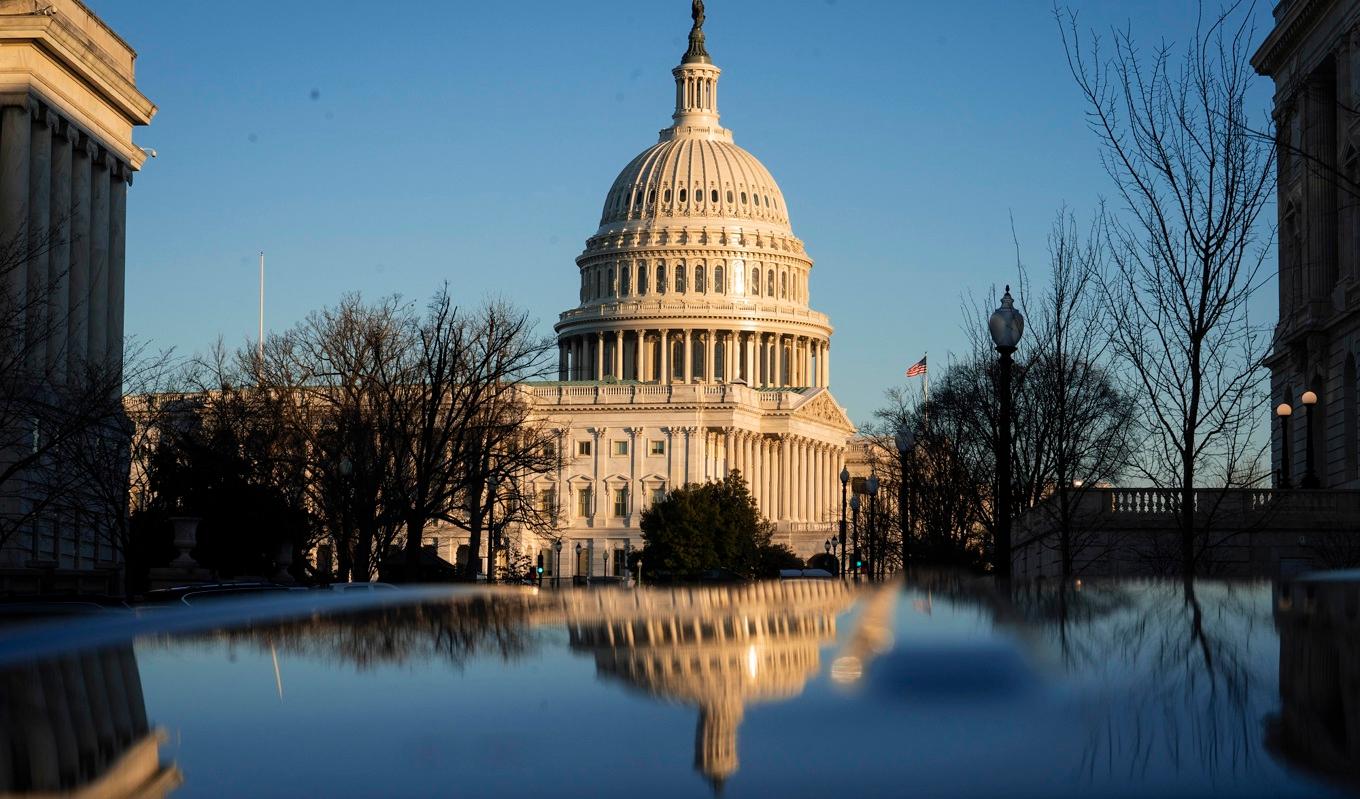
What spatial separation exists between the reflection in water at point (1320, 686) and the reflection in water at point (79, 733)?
1.99 m

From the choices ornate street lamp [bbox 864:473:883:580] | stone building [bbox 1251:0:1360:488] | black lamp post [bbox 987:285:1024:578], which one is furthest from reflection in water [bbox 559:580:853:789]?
ornate street lamp [bbox 864:473:883:580]

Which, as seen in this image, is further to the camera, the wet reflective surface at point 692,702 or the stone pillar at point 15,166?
the stone pillar at point 15,166

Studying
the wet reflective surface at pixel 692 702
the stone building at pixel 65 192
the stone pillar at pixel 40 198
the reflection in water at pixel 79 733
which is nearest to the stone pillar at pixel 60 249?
the stone building at pixel 65 192

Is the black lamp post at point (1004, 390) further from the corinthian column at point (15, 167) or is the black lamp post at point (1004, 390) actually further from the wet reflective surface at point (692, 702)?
the corinthian column at point (15, 167)

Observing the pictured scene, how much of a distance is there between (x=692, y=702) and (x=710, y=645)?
72 cm

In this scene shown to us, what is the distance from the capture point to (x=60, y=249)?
69.6 m

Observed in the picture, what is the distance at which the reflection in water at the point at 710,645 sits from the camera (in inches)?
165

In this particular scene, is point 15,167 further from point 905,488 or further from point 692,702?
point 692,702

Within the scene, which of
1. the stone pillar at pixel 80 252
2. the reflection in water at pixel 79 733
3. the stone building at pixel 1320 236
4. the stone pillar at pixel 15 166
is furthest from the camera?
the stone pillar at pixel 80 252

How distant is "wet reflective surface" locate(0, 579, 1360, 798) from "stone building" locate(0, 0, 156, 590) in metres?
54.0

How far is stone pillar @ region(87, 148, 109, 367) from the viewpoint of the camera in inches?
2963

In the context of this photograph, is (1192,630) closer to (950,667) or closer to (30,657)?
(950,667)

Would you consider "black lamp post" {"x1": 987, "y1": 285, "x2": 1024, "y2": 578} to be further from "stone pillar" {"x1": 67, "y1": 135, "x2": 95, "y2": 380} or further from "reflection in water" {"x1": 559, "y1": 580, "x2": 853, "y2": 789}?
"stone pillar" {"x1": 67, "y1": 135, "x2": 95, "y2": 380}

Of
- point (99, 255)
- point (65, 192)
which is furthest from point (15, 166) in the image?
point (99, 255)
